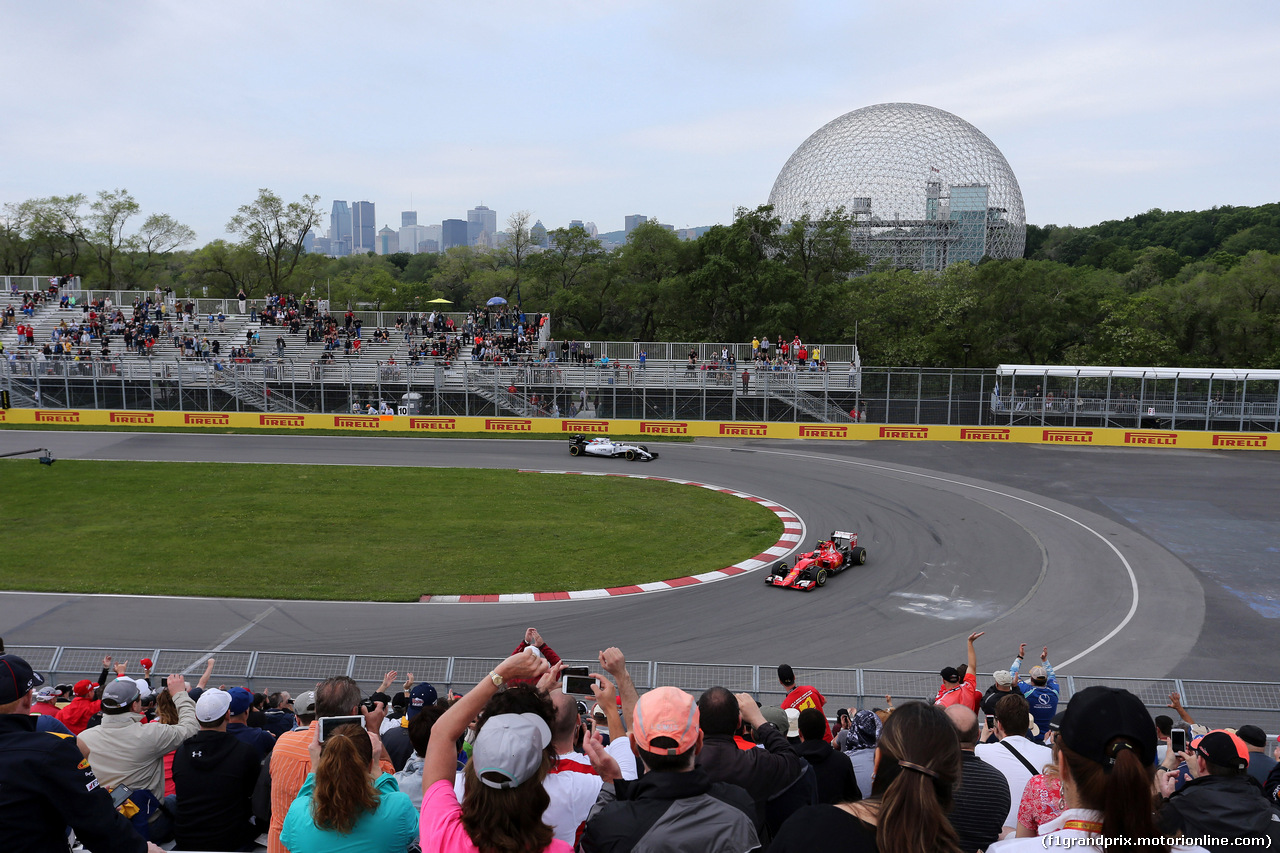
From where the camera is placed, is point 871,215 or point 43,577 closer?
point 43,577

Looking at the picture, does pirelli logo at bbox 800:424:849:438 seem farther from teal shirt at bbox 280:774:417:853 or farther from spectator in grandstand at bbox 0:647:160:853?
spectator in grandstand at bbox 0:647:160:853

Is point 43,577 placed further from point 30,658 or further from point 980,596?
point 980,596

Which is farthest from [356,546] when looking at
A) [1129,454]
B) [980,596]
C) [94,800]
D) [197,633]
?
[1129,454]

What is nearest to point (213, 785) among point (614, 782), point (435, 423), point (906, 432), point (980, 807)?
point (614, 782)

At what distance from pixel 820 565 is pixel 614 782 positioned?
52.9ft

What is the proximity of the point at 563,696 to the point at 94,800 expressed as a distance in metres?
2.22

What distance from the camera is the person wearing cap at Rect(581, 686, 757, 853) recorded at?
3244mm

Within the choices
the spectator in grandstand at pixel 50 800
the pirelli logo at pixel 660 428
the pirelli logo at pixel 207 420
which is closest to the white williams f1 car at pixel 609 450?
the pirelli logo at pixel 660 428

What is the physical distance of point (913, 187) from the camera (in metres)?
73.9

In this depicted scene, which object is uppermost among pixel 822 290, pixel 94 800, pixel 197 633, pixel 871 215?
pixel 871 215

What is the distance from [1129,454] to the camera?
119 feet

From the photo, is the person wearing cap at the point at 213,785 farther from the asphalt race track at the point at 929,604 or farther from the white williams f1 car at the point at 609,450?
the white williams f1 car at the point at 609,450

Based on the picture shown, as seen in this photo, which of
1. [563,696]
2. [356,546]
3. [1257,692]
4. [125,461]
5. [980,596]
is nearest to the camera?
[563,696]

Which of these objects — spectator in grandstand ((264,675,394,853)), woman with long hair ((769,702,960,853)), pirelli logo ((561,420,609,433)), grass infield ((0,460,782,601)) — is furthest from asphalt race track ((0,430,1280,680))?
woman with long hair ((769,702,960,853))
